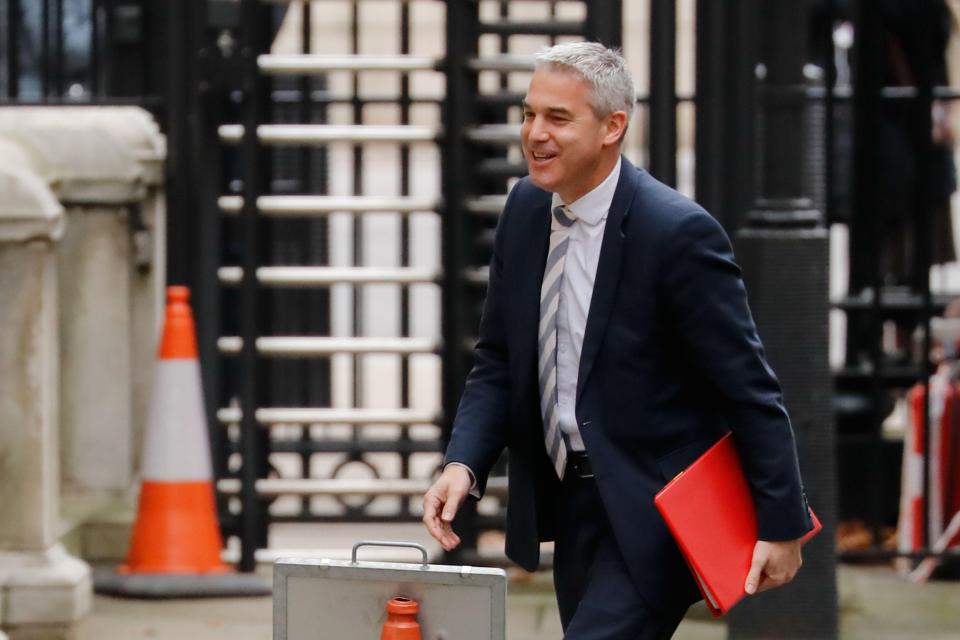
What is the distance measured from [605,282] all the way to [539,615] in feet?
10.9

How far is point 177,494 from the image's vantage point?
7.28 metres

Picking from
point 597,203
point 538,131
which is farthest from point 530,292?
point 538,131

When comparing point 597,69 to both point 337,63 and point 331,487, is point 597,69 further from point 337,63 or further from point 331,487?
point 331,487

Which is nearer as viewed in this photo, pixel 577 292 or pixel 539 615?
pixel 577 292

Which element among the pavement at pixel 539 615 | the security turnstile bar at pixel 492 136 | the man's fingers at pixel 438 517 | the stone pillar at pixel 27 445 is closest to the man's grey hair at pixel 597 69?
the man's fingers at pixel 438 517

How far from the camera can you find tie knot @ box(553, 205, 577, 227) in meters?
3.97

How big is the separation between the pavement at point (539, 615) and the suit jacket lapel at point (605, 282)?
299 centimetres

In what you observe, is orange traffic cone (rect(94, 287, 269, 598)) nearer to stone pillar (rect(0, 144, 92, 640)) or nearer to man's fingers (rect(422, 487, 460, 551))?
stone pillar (rect(0, 144, 92, 640))

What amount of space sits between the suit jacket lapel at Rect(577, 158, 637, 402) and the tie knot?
0.07 meters

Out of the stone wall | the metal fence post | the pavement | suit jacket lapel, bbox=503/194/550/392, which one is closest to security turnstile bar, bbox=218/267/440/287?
the stone wall

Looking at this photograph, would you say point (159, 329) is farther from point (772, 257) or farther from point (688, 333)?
point (688, 333)

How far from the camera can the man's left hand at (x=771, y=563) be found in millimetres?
3838

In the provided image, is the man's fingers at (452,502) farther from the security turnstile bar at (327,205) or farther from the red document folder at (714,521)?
the security turnstile bar at (327,205)

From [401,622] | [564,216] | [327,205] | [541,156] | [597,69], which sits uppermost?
[597,69]
